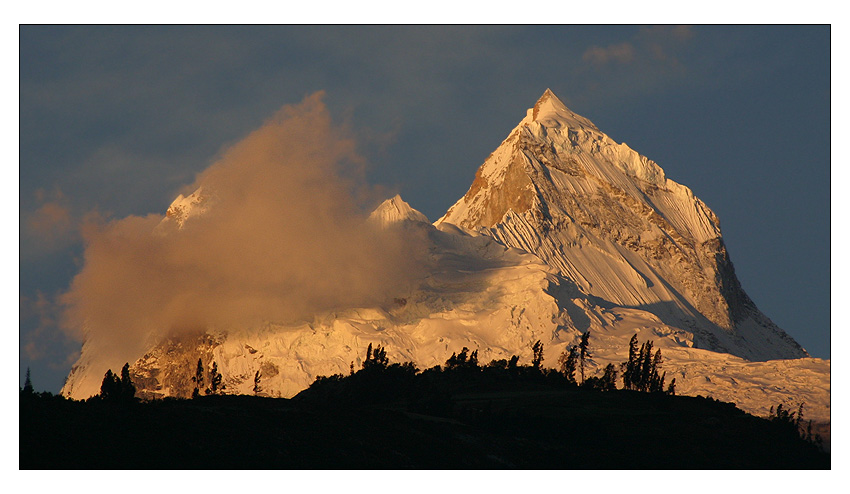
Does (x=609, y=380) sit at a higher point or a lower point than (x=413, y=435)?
higher

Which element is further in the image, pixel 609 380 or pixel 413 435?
pixel 609 380

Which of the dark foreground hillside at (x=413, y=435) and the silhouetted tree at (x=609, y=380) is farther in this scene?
the silhouetted tree at (x=609, y=380)

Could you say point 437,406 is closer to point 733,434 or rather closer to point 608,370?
point 733,434

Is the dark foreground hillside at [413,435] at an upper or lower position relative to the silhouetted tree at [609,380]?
lower

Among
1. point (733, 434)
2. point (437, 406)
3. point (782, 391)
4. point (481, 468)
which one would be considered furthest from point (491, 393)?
point (782, 391)

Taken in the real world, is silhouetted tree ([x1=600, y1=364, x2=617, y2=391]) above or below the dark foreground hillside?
above

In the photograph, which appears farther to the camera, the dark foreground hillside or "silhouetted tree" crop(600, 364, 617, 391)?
"silhouetted tree" crop(600, 364, 617, 391)

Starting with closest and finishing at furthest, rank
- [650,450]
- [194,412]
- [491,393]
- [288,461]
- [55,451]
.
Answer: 1. [55,451]
2. [288,461]
3. [194,412]
4. [650,450]
5. [491,393]

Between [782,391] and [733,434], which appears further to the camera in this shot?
[782,391]
